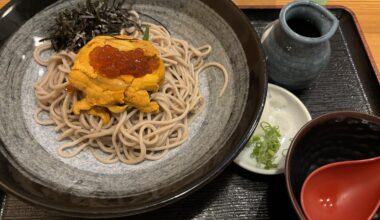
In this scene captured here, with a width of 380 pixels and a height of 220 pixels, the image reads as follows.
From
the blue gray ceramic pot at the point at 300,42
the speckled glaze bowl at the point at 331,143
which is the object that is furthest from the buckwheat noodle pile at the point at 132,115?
the speckled glaze bowl at the point at 331,143

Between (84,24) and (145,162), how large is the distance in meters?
0.91

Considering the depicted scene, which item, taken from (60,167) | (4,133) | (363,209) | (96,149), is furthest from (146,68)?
(363,209)

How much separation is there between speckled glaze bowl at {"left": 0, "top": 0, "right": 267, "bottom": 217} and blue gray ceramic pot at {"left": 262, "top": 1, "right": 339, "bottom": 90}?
256mm

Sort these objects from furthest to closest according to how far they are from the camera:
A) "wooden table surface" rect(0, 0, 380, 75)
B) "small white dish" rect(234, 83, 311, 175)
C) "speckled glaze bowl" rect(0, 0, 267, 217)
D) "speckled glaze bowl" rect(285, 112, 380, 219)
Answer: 1. "wooden table surface" rect(0, 0, 380, 75)
2. "small white dish" rect(234, 83, 311, 175)
3. "speckled glaze bowl" rect(285, 112, 380, 219)
4. "speckled glaze bowl" rect(0, 0, 267, 217)

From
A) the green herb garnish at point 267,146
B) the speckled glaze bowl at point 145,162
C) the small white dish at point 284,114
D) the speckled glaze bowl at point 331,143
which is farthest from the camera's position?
the small white dish at point 284,114

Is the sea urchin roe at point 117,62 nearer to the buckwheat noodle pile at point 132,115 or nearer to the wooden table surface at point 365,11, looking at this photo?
the buckwheat noodle pile at point 132,115

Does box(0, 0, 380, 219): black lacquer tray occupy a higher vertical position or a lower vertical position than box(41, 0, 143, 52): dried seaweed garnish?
lower

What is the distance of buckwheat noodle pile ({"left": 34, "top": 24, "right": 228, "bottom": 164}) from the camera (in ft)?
6.17

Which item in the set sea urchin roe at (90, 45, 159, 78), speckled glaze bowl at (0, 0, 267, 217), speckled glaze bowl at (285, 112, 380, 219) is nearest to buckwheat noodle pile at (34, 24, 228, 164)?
speckled glaze bowl at (0, 0, 267, 217)

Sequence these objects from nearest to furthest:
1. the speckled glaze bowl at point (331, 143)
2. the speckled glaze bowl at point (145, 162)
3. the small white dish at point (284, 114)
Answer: the speckled glaze bowl at point (145, 162), the speckled glaze bowl at point (331, 143), the small white dish at point (284, 114)

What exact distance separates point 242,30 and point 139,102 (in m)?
0.68

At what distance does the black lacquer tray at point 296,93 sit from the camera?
1.77 metres

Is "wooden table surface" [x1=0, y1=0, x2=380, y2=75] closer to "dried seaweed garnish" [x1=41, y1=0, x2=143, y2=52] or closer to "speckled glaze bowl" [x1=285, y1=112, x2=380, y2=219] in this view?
"dried seaweed garnish" [x1=41, y1=0, x2=143, y2=52]

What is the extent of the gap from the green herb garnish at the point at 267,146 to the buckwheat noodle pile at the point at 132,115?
0.33m
